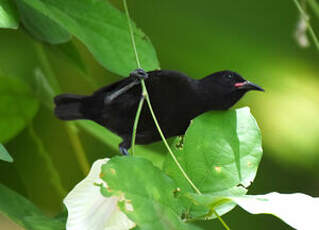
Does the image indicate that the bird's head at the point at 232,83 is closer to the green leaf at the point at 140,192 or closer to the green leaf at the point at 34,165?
the green leaf at the point at 140,192

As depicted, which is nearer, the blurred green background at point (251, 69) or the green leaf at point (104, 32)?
the green leaf at point (104, 32)

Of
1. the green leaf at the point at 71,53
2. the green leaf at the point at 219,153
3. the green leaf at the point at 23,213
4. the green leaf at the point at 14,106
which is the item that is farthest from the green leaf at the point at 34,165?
the green leaf at the point at 219,153

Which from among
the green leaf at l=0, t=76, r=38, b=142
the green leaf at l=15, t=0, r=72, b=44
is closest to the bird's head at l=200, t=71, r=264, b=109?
the green leaf at l=15, t=0, r=72, b=44

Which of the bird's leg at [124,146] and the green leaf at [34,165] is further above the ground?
the bird's leg at [124,146]

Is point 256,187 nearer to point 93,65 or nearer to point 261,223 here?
point 261,223

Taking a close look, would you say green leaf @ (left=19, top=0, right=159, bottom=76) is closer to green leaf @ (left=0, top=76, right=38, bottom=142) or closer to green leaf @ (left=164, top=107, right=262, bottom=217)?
green leaf @ (left=164, top=107, right=262, bottom=217)

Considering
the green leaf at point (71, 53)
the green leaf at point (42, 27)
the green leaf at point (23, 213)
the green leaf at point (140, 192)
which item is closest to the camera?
the green leaf at point (140, 192)

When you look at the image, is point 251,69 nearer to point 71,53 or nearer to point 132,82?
point 71,53
